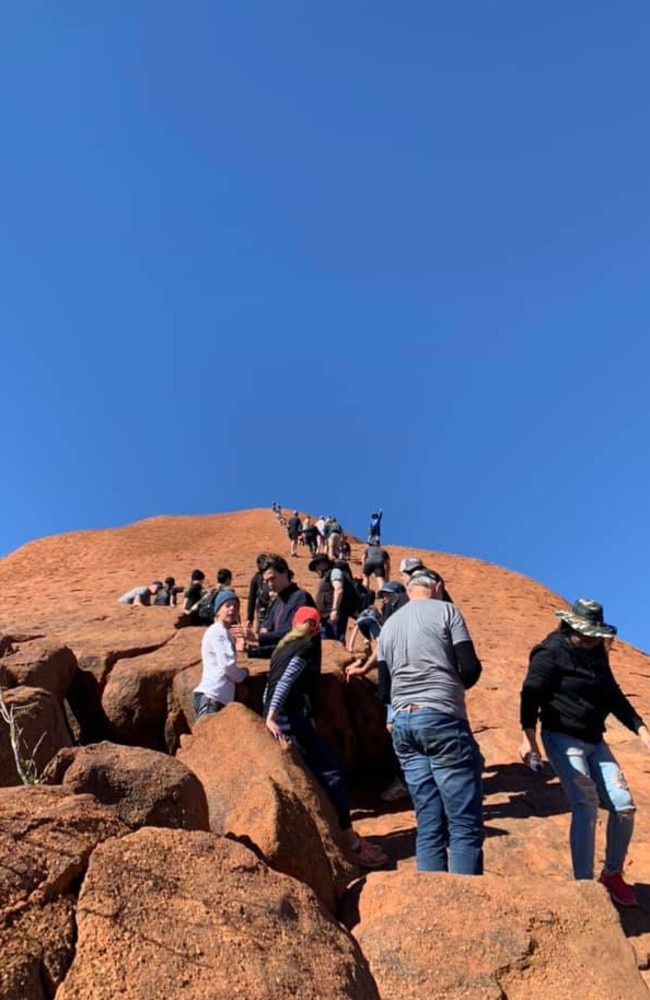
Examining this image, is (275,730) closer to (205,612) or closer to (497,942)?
(497,942)

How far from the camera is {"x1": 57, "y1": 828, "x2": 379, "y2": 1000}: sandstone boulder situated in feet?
6.66

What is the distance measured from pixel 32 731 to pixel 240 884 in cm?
271

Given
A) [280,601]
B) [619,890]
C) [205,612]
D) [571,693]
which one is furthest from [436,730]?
[205,612]

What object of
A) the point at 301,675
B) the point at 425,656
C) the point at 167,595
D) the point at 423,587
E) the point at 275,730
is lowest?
the point at 275,730

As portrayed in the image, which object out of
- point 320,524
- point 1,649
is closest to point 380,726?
point 1,649

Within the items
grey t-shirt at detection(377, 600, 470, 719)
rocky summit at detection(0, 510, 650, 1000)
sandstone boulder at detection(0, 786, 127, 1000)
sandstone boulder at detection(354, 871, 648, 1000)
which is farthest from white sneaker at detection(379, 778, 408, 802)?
sandstone boulder at detection(0, 786, 127, 1000)

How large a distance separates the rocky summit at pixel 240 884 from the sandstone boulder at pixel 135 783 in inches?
0.4

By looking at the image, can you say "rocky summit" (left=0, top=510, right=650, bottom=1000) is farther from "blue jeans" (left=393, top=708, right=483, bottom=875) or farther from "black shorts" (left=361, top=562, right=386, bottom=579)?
"black shorts" (left=361, top=562, right=386, bottom=579)

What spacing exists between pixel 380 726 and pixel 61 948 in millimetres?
5389

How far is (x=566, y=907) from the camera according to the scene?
2.83 m

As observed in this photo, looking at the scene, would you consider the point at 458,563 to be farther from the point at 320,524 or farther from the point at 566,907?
the point at 566,907

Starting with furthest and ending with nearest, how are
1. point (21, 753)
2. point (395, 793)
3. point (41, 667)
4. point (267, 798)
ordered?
point (395, 793)
point (41, 667)
point (21, 753)
point (267, 798)

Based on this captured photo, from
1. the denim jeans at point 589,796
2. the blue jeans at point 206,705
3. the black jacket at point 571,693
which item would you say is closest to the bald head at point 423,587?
A: the black jacket at point 571,693

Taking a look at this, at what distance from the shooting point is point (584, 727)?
4.55 m
